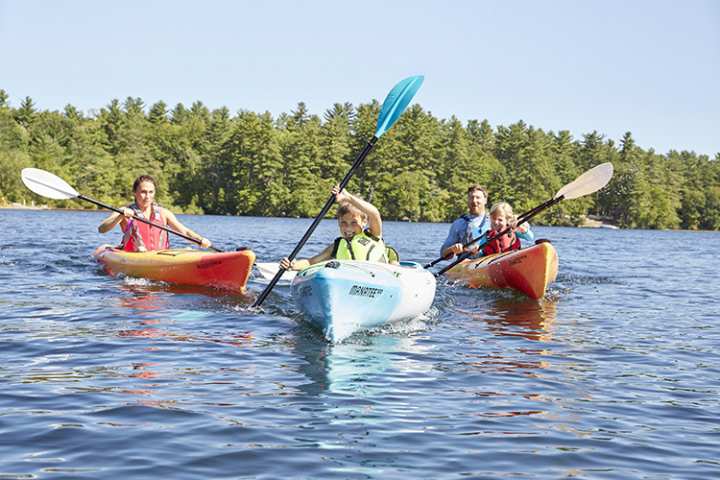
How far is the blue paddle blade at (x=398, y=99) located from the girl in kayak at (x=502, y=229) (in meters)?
2.22

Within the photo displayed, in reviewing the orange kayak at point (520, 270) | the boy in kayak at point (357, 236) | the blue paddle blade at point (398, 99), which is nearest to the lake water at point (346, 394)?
the boy in kayak at point (357, 236)

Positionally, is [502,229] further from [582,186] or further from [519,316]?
[519,316]

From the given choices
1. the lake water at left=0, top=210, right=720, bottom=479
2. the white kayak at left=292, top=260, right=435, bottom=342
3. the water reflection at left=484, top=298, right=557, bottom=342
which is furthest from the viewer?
the water reflection at left=484, top=298, right=557, bottom=342

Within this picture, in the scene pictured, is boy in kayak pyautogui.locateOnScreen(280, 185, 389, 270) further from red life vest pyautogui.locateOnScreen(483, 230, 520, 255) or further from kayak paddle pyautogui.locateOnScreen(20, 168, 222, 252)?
red life vest pyautogui.locateOnScreen(483, 230, 520, 255)

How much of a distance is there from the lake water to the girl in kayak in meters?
1.97

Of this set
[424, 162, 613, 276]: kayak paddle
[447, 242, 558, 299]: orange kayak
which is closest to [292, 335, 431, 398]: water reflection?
[447, 242, 558, 299]: orange kayak

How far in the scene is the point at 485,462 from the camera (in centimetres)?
372

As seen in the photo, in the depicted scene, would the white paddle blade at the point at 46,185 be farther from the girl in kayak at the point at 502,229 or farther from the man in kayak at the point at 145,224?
the girl in kayak at the point at 502,229

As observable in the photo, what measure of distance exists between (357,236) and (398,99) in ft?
6.25

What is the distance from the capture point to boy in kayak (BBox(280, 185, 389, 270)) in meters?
7.14

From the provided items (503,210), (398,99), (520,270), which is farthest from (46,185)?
(520,270)

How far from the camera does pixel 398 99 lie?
8.52 meters

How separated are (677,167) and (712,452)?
90278 millimetres

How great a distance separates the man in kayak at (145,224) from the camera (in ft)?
33.9
